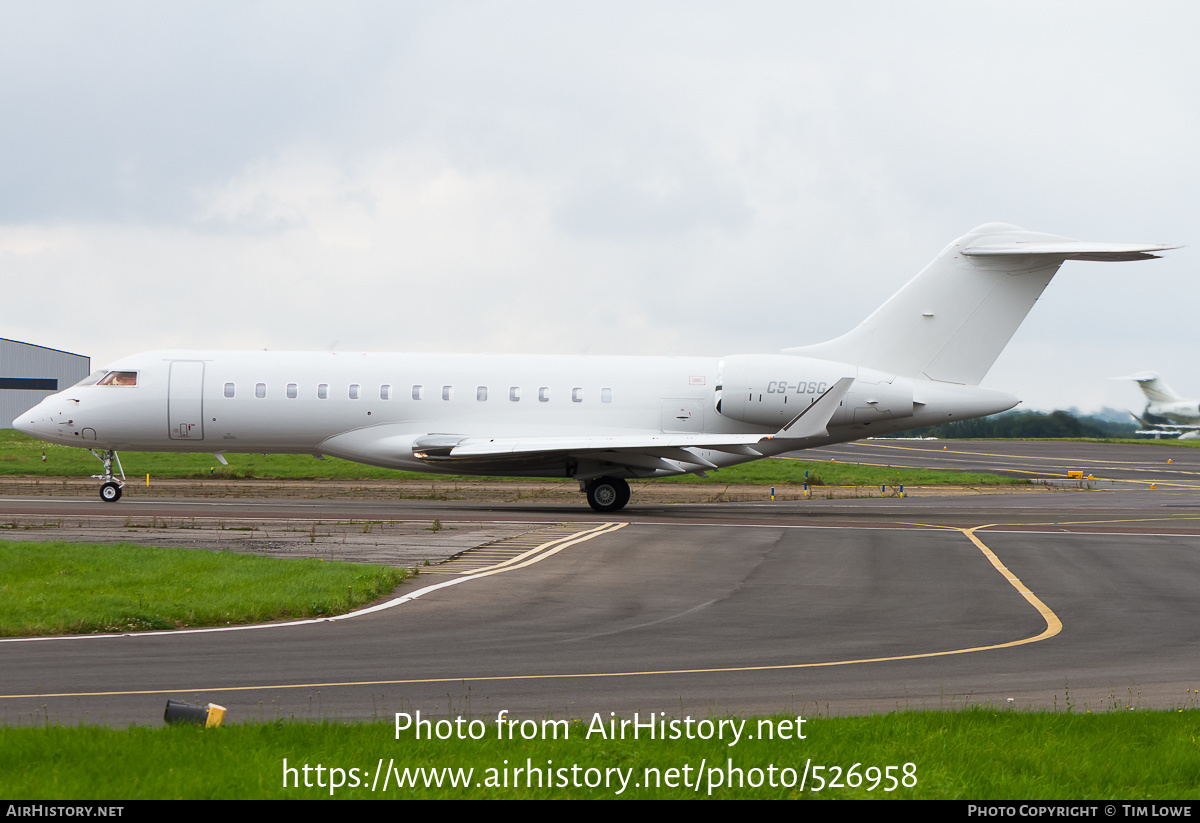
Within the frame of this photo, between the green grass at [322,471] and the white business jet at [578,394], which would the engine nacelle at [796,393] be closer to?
the white business jet at [578,394]

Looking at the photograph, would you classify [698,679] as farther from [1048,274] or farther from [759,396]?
[1048,274]

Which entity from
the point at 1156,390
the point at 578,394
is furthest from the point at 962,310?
the point at 1156,390

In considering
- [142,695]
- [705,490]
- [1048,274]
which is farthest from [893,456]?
[142,695]

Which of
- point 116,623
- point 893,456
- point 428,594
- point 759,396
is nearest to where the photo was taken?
point 116,623

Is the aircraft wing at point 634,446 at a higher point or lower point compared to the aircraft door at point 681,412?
lower

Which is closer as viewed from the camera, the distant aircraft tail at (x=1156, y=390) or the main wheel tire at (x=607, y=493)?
the main wheel tire at (x=607, y=493)

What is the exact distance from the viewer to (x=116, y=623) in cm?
1291

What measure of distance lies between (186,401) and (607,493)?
12135 mm

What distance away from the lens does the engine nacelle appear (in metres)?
30.1

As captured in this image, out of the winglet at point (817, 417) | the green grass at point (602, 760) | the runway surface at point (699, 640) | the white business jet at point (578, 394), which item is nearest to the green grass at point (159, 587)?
the runway surface at point (699, 640)

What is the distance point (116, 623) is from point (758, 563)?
11.1 m

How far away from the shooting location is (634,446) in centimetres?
2820

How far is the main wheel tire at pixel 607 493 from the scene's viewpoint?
3020cm

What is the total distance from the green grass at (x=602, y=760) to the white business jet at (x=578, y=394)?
70.8 feet
